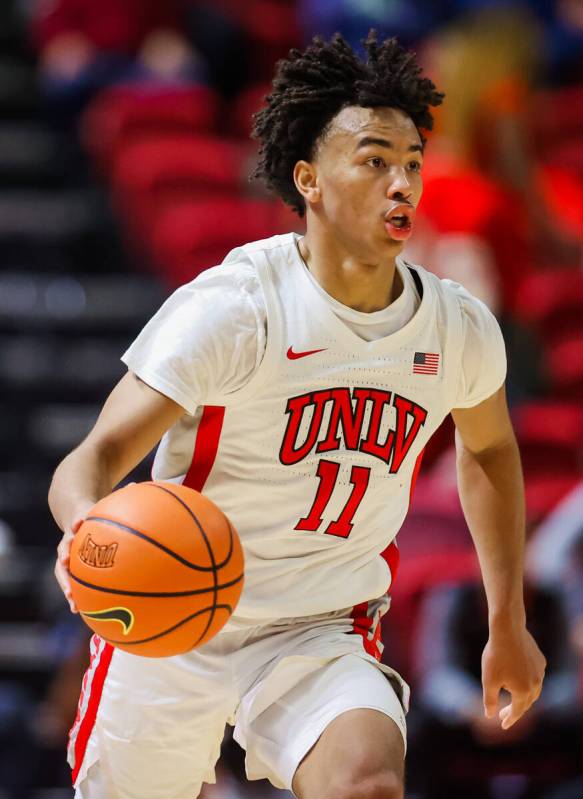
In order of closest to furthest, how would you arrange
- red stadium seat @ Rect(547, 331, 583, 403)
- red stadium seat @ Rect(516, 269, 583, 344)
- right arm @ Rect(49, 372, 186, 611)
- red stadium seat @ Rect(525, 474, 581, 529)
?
right arm @ Rect(49, 372, 186, 611)
red stadium seat @ Rect(525, 474, 581, 529)
red stadium seat @ Rect(547, 331, 583, 403)
red stadium seat @ Rect(516, 269, 583, 344)

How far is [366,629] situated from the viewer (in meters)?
3.94

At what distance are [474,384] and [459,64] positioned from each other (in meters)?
4.33

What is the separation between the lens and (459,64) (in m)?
7.92

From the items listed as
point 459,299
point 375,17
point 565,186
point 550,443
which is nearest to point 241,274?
point 459,299

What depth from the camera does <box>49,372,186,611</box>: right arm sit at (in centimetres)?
330

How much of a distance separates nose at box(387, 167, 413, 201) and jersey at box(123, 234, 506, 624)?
0.32 m

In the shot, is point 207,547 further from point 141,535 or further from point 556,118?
point 556,118

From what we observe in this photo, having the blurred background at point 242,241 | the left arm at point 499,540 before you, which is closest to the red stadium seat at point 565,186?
the blurred background at point 242,241

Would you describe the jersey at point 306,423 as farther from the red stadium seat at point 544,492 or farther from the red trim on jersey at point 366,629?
the red stadium seat at point 544,492

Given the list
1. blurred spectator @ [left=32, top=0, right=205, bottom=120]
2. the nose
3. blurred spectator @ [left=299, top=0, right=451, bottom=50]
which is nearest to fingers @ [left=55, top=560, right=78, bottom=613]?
the nose

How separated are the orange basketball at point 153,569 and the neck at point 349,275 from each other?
2.72ft

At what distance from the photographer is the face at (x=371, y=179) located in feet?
12.1

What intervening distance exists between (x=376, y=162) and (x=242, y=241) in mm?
4482

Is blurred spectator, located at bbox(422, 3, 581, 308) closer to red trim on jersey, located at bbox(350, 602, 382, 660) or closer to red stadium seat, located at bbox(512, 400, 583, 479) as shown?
red stadium seat, located at bbox(512, 400, 583, 479)
